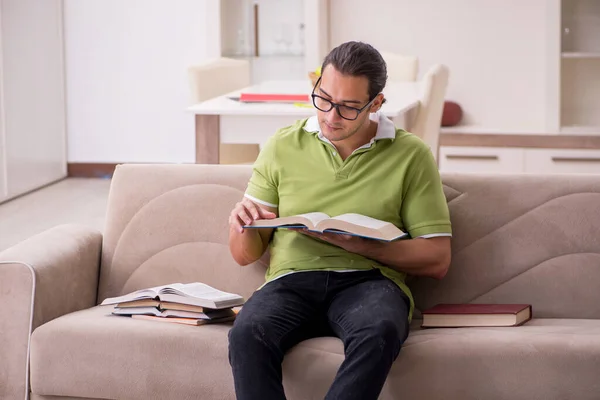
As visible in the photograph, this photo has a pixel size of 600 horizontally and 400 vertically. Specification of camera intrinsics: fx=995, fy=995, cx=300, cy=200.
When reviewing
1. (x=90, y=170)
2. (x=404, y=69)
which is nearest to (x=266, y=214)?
(x=404, y=69)

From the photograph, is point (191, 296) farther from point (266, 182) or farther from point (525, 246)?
point (525, 246)

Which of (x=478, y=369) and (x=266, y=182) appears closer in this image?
(x=478, y=369)

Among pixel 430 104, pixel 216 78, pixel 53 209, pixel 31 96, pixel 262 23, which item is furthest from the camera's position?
pixel 262 23

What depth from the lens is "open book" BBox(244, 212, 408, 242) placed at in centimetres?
215

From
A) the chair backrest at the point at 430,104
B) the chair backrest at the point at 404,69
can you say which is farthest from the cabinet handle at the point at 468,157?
the chair backrest at the point at 430,104

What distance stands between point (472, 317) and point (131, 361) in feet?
2.64

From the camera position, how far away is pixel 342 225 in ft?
7.14

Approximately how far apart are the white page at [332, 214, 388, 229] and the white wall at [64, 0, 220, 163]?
4.55 meters

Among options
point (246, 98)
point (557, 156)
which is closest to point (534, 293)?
point (246, 98)

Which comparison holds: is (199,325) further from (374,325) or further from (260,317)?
(374,325)

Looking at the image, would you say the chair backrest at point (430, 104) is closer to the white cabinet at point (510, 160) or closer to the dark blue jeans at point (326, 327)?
the white cabinet at point (510, 160)

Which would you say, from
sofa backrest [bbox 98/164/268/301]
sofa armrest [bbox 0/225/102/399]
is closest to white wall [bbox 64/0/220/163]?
sofa backrest [bbox 98/164/268/301]

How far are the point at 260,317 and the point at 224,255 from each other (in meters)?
0.50

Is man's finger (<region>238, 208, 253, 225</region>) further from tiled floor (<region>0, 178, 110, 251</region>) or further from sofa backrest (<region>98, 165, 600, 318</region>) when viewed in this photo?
tiled floor (<region>0, 178, 110, 251</region>)
